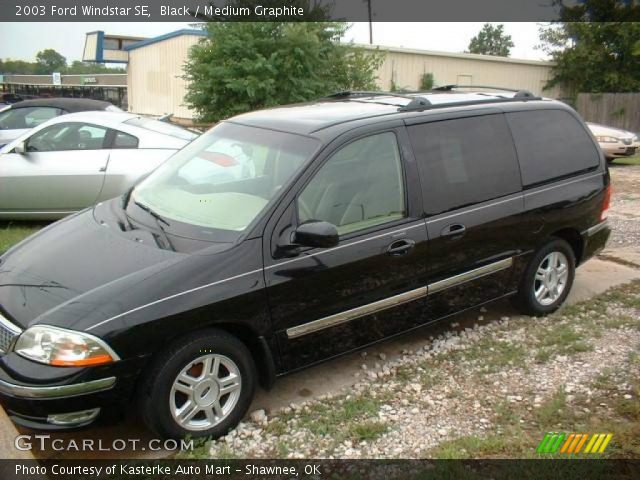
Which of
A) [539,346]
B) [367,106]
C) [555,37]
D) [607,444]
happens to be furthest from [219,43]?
[555,37]

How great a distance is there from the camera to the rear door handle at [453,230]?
157 inches

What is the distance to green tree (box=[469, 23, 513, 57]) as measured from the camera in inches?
3332

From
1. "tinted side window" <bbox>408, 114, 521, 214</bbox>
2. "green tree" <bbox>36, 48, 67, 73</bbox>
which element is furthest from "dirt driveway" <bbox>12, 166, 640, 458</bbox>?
"green tree" <bbox>36, 48, 67, 73</bbox>

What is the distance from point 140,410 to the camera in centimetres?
298

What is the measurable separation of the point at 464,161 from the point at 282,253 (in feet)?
5.35

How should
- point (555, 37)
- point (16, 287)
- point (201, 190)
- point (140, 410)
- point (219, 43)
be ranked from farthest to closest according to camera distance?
point (555, 37) → point (219, 43) → point (201, 190) → point (16, 287) → point (140, 410)

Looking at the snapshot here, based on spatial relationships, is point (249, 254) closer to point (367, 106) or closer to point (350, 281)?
point (350, 281)

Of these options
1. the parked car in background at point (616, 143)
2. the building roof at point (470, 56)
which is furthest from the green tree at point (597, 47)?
the parked car in background at point (616, 143)

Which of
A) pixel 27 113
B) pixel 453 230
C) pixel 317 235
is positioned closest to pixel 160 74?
pixel 27 113

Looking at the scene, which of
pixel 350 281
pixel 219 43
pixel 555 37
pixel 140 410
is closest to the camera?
pixel 140 410

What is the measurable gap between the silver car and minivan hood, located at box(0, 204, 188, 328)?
3342mm

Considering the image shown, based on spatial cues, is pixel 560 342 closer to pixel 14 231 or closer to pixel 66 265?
pixel 66 265

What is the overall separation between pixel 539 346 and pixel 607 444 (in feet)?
4.13

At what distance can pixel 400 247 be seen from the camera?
148 inches
